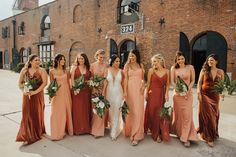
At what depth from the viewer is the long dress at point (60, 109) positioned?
4332 millimetres

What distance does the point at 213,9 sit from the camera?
408 inches

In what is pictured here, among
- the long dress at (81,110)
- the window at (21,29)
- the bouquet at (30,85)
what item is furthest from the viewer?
the window at (21,29)

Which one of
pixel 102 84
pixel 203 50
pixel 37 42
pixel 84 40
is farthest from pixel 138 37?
pixel 37 42

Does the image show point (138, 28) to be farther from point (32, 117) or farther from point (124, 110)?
point (32, 117)

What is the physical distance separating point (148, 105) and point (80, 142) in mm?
1457

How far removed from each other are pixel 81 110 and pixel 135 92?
113 centimetres

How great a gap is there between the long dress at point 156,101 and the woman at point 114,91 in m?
0.59

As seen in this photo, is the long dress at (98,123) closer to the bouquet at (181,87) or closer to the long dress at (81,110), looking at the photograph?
the long dress at (81,110)

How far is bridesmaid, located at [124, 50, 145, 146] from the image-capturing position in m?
4.31

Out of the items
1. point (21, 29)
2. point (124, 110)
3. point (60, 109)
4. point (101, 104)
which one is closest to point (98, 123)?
point (101, 104)

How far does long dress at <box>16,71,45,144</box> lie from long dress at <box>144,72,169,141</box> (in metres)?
2.07

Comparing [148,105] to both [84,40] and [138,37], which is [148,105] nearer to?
→ [138,37]

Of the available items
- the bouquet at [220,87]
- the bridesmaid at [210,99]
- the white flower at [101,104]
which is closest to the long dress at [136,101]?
the white flower at [101,104]

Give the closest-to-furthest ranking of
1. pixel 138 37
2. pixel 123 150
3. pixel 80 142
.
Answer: pixel 123 150 < pixel 80 142 < pixel 138 37
